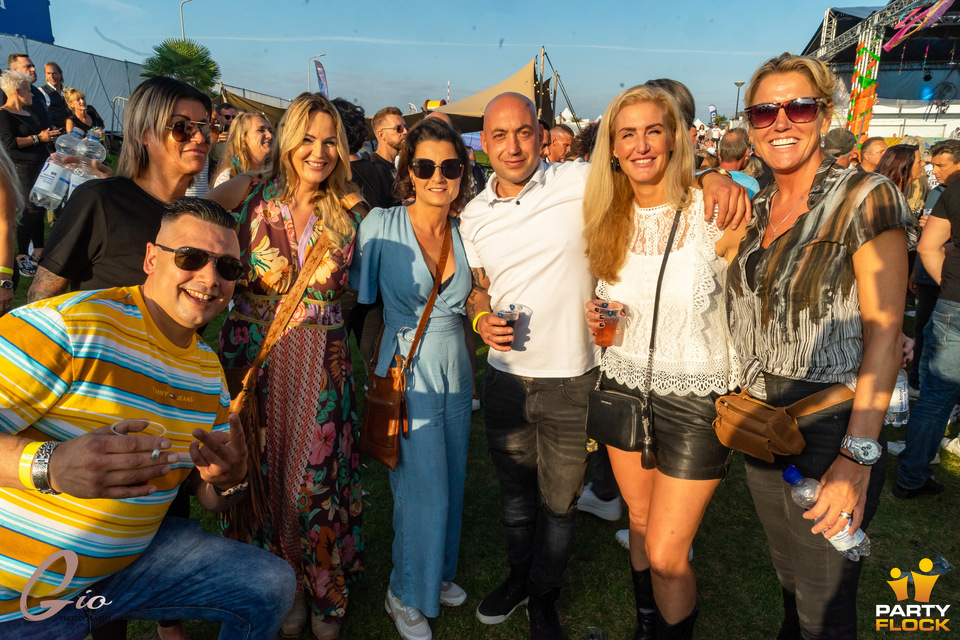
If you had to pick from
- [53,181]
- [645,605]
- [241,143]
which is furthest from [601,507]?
[53,181]

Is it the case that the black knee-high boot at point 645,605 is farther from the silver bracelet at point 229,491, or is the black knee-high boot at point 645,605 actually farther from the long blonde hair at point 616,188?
the silver bracelet at point 229,491

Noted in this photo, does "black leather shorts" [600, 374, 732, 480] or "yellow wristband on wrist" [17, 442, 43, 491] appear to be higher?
"yellow wristband on wrist" [17, 442, 43, 491]

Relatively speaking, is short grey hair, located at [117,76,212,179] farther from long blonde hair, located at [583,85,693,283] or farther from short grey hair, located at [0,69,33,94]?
short grey hair, located at [0,69,33,94]

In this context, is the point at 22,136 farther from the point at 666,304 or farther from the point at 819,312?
the point at 819,312

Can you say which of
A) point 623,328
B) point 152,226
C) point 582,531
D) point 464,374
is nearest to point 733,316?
point 623,328

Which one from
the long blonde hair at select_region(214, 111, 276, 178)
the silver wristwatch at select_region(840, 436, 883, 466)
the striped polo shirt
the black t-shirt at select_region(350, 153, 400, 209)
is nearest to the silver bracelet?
the striped polo shirt

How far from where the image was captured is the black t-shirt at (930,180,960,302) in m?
3.71

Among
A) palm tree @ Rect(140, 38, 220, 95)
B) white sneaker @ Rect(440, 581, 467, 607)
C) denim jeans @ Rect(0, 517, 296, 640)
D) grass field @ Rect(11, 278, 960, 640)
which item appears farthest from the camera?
palm tree @ Rect(140, 38, 220, 95)

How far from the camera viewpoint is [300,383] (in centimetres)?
A: 262

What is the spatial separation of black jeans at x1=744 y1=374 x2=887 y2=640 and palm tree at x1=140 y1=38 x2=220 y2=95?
121ft

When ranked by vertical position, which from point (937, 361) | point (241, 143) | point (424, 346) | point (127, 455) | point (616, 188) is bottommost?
point (937, 361)

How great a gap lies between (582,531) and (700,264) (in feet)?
7.78

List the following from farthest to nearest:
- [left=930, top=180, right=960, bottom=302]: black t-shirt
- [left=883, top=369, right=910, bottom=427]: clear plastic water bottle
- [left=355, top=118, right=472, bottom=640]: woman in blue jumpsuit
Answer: [left=930, top=180, right=960, bottom=302]: black t-shirt
[left=355, top=118, right=472, bottom=640]: woman in blue jumpsuit
[left=883, top=369, right=910, bottom=427]: clear plastic water bottle

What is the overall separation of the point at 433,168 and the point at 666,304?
49.3 inches
